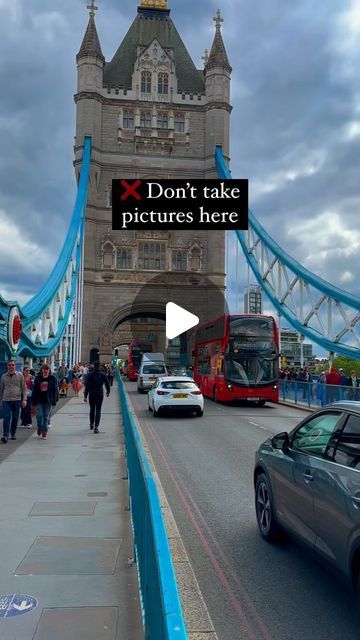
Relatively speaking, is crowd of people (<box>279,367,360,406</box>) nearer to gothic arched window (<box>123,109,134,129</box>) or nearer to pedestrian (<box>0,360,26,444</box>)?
pedestrian (<box>0,360,26,444</box>)

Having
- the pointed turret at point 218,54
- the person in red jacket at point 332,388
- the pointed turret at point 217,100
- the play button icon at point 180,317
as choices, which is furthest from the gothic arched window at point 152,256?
the person in red jacket at point 332,388

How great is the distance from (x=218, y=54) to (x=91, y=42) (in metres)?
11.4

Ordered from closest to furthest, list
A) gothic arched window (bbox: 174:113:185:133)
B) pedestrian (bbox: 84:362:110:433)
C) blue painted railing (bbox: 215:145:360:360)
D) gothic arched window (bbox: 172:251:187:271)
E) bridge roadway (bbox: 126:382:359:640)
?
1. bridge roadway (bbox: 126:382:359:640)
2. pedestrian (bbox: 84:362:110:433)
3. blue painted railing (bbox: 215:145:360:360)
4. gothic arched window (bbox: 172:251:187:271)
5. gothic arched window (bbox: 174:113:185:133)

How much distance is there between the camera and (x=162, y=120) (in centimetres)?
5416

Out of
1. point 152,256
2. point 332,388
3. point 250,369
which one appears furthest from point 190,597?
point 152,256

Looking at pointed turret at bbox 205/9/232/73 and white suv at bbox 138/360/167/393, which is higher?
pointed turret at bbox 205/9/232/73

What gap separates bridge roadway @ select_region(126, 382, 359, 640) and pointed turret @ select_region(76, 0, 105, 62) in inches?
1982

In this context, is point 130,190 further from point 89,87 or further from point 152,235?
point 89,87

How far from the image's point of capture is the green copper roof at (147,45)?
55.4m

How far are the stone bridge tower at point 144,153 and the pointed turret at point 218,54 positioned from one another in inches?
3.6

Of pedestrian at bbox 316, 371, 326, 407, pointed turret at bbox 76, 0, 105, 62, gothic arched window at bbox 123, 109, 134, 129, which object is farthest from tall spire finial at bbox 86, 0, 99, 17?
pedestrian at bbox 316, 371, 326, 407

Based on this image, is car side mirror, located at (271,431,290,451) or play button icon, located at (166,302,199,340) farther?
play button icon, located at (166,302,199,340)

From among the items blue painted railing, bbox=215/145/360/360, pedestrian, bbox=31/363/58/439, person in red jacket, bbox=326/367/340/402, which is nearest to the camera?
pedestrian, bbox=31/363/58/439

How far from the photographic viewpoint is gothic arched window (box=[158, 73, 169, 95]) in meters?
54.8
